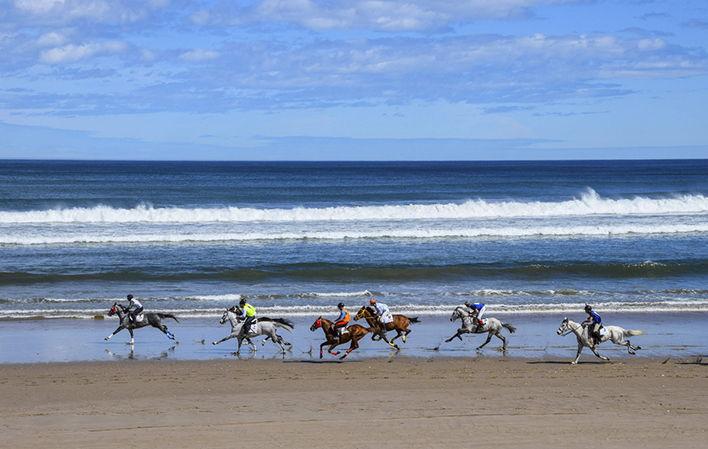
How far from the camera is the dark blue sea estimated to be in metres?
26.3

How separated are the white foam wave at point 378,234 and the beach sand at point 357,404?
68.3 ft

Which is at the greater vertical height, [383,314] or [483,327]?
[383,314]

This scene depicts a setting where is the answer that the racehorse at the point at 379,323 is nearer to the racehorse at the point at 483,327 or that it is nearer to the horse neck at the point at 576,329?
the racehorse at the point at 483,327

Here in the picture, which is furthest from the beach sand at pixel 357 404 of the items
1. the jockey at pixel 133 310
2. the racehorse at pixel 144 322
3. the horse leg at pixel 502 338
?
the jockey at pixel 133 310

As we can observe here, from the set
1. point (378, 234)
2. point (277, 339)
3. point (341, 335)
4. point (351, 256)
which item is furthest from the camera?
point (378, 234)

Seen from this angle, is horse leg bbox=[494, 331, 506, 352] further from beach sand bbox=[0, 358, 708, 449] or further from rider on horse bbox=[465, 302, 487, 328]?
beach sand bbox=[0, 358, 708, 449]

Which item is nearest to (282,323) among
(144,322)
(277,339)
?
(277,339)

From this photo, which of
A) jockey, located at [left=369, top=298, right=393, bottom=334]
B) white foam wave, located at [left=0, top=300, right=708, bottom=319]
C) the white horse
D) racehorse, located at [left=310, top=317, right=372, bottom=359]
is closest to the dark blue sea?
white foam wave, located at [left=0, top=300, right=708, bottom=319]

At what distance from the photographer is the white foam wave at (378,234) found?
38.0 m

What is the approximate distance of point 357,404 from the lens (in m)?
14.5

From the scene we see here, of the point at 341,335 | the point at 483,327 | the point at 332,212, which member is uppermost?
the point at 332,212

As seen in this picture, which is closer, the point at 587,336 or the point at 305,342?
the point at 587,336

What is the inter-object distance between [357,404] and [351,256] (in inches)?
784

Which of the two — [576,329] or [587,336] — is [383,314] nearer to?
[576,329]
